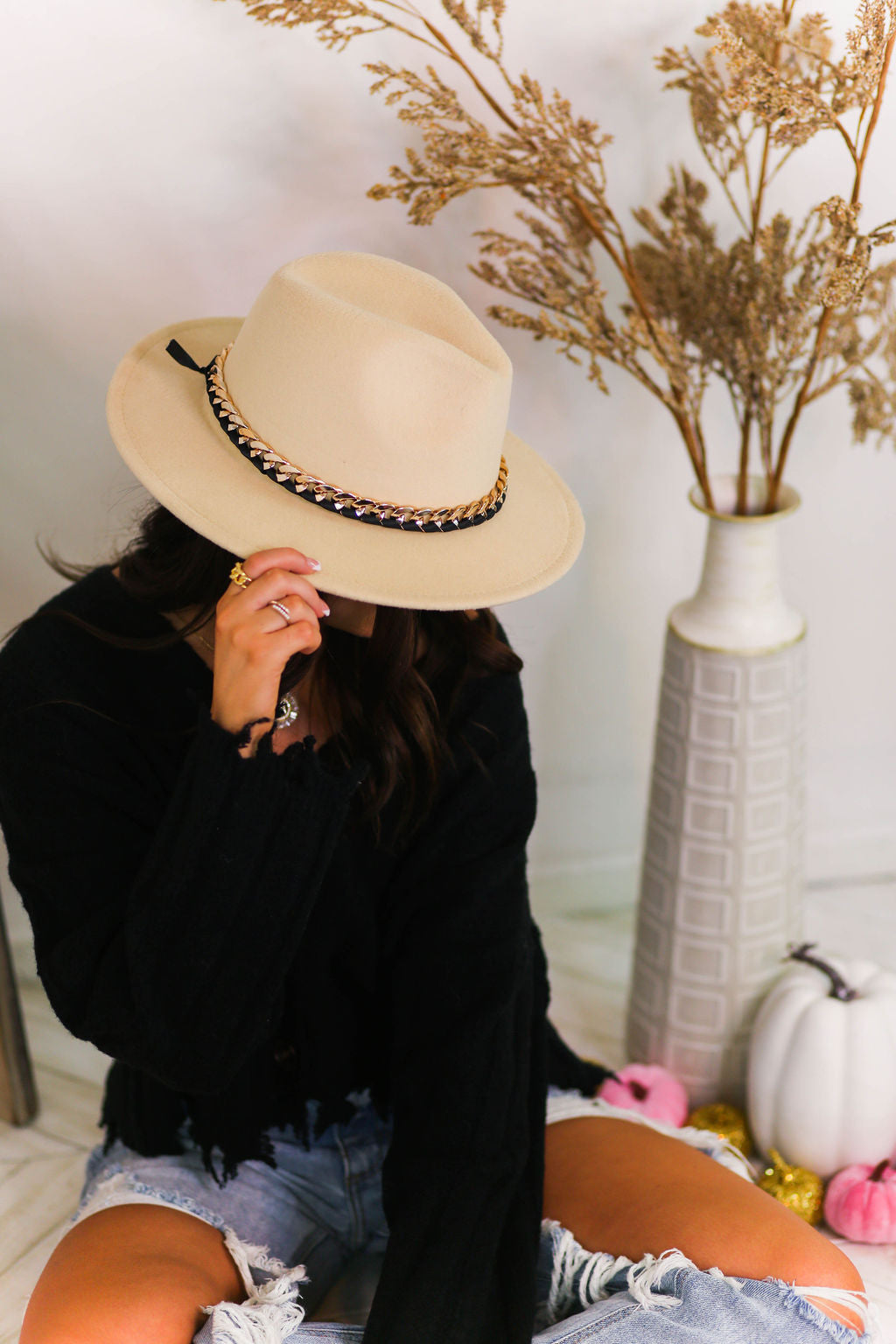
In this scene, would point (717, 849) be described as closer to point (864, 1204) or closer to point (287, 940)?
point (864, 1204)

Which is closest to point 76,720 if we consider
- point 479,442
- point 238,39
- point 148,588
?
point 148,588

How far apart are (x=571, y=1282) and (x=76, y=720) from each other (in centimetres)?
64

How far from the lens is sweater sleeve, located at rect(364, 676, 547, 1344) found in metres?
1.00

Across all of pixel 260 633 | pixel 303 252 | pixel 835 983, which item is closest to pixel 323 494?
pixel 260 633

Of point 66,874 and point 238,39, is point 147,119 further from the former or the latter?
point 66,874

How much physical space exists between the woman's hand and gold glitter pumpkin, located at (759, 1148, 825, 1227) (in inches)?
33.2

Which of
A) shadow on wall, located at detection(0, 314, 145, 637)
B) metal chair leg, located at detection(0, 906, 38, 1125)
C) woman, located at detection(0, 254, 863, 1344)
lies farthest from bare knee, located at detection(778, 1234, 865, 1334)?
shadow on wall, located at detection(0, 314, 145, 637)

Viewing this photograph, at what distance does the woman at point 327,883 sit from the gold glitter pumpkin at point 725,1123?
0.27 meters

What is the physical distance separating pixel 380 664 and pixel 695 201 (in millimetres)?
661

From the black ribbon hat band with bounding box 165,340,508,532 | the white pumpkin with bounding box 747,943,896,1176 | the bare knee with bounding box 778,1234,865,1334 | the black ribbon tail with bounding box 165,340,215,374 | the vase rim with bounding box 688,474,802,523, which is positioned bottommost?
the white pumpkin with bounding box 747,943,896,1176

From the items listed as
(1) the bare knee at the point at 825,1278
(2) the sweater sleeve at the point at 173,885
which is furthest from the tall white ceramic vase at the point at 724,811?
(2) the sweater sleeve at the point at 173,885

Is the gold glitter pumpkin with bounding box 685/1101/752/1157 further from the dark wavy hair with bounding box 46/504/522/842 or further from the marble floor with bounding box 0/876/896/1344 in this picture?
the dark wavy hair with bounding box 46/504/522/842

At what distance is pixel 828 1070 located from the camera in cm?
135

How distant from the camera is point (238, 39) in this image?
4.31 ft
